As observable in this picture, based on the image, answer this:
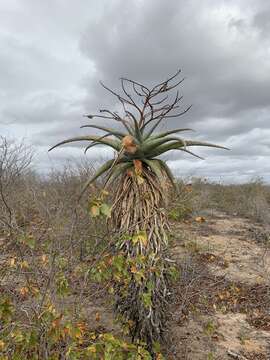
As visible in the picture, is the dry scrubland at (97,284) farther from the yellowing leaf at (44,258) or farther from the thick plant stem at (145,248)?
the thick plant stem at (145,248)

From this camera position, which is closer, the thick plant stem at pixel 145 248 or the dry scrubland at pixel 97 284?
the dry scrubland at pixel 97 284

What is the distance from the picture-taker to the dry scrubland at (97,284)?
2.39 m

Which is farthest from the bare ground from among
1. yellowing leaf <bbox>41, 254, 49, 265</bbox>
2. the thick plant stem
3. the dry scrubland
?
A: yellowing leaf <bbox>41, 254, 49, 265</bbox>

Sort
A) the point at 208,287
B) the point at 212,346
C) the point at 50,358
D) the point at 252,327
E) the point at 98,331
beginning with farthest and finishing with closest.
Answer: the point at 208,287 → the point at 252,327 → the point at 98,331 → the point at 212,346 → the point at 50,358

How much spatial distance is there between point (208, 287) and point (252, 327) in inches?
47.8

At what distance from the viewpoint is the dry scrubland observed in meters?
2.39

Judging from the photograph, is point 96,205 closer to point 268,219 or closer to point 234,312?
point 234,312

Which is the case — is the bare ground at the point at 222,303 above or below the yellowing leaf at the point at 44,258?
below

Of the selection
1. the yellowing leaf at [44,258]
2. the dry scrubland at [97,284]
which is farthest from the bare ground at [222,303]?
the yellowing leaf at [44,258]

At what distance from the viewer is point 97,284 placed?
14.1ft

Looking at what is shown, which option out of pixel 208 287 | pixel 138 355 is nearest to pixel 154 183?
pixel 138 355

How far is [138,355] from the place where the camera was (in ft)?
8.56

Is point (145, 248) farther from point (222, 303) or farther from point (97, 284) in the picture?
point (222, 303)

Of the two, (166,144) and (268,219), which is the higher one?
(166,144)
